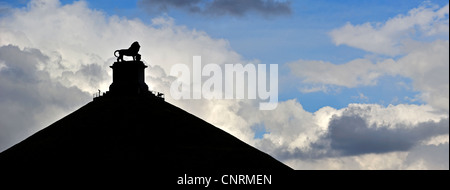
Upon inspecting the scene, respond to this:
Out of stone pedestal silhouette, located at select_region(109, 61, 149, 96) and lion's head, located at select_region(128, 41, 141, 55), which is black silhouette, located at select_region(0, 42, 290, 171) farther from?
lion's head, located at select_region(128, 41, 141, 55)

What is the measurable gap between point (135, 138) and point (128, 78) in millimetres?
8692

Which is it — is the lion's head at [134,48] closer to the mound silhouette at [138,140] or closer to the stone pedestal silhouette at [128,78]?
the stone pedestal silhouette at [128,78]

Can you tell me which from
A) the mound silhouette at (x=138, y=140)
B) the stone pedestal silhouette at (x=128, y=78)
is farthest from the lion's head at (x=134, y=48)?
the mound silhouette at (x=138, y=140)

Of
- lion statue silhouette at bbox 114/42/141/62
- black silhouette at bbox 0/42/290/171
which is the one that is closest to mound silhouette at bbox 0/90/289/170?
black silhouette at bbox 0/42/290/171

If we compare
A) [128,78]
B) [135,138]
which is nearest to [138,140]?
[135,138]
